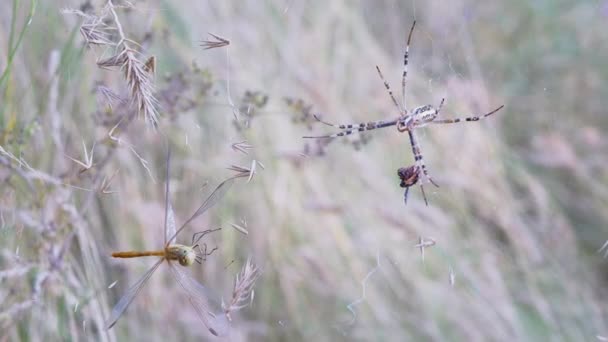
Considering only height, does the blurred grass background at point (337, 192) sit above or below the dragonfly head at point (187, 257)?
above

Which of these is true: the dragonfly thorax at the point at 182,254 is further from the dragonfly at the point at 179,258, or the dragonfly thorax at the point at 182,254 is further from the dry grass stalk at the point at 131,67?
the dry grass stalk at the point at 131,67

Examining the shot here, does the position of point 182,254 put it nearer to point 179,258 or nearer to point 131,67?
point 179,258

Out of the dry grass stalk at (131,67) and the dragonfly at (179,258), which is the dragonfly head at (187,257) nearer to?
the dragonfly at (179,258)

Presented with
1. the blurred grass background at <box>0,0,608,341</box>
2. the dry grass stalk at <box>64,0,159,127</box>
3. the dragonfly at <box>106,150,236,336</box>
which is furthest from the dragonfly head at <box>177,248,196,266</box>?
the blurred grass background at <box>0,0,608,341</box>

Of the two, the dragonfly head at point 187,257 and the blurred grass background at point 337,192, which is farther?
the blurred grass background at point 337,192

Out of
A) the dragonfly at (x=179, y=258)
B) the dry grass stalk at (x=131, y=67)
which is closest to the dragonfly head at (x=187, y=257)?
the dragonfly at (x=179, y=258)

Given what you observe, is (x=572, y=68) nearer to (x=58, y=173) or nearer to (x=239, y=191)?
(x=239, y=191)

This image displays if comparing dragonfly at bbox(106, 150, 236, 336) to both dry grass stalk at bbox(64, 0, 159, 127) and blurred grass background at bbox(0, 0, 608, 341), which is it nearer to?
dry grass stalk at bbox(64, 0, 159, 127)
